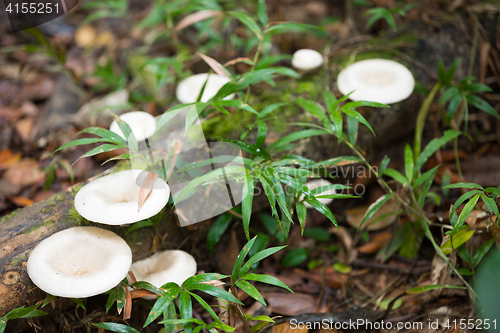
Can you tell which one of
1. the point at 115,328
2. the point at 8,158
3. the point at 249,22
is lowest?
the point at 8,158

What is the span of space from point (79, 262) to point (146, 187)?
53 cm

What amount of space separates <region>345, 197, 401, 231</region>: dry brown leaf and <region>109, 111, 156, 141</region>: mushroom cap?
179 centimetres

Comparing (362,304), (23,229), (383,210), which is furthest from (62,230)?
(383,210)

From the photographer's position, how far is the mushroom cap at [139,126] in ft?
8.03

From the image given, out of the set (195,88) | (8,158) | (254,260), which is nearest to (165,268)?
(254,260)

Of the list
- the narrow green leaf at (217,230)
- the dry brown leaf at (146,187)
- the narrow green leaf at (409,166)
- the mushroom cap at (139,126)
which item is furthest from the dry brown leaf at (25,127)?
the narrow green leaf at (409,166)

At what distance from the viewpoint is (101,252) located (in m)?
1.83

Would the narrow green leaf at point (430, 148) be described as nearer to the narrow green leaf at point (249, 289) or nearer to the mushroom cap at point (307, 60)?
the mushroom cap at point (307, 60)

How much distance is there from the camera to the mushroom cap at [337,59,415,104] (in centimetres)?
249

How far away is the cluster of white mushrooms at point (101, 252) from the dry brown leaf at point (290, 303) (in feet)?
2.21

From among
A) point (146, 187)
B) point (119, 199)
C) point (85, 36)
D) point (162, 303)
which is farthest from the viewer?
point (85, 36)

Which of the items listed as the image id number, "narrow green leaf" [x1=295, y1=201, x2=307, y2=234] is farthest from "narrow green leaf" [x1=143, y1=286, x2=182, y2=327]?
the image id number

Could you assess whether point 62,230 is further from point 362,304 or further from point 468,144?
point 468,144

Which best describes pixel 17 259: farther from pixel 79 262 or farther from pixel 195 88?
pixel 195 88
